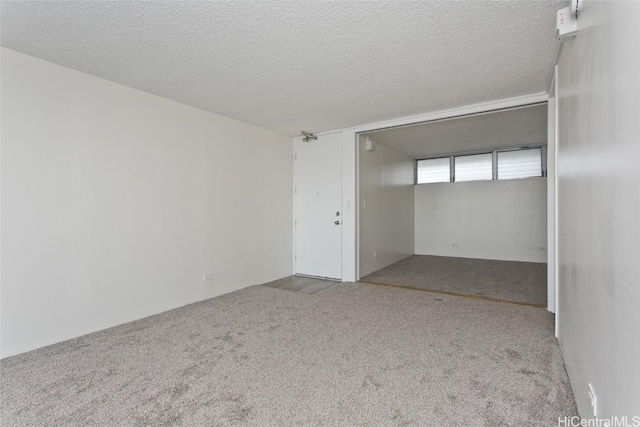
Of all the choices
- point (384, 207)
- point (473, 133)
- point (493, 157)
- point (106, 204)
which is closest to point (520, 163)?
point (493, 157)

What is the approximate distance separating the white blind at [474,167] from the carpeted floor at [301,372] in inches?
169

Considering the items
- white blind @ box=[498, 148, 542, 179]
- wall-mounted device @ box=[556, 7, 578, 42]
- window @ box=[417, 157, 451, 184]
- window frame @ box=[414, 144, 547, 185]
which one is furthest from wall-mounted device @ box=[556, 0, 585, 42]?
window @ box=[417, 157, 451, 184]

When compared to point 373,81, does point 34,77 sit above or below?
below

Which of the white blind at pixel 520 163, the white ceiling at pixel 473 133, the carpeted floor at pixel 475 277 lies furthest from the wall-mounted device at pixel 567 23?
the white blind at pixel 520 163

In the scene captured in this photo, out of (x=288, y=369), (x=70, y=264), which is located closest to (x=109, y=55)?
(x=70, y=264)

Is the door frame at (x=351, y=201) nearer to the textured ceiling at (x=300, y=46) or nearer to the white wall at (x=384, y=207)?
the white wall at (x=384, y=207)

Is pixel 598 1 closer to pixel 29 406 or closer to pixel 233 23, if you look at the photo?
pixel 233 23

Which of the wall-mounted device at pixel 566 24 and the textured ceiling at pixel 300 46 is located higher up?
the textured ceiling at pixel 300 46

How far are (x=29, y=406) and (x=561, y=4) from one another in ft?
13.4

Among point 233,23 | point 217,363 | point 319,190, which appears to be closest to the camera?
point 233,23

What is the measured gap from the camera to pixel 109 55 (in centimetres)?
245

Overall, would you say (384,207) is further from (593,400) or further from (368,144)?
(593,400)

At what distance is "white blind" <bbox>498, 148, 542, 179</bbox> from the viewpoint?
244 inches

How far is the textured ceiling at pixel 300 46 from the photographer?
6.29ft
